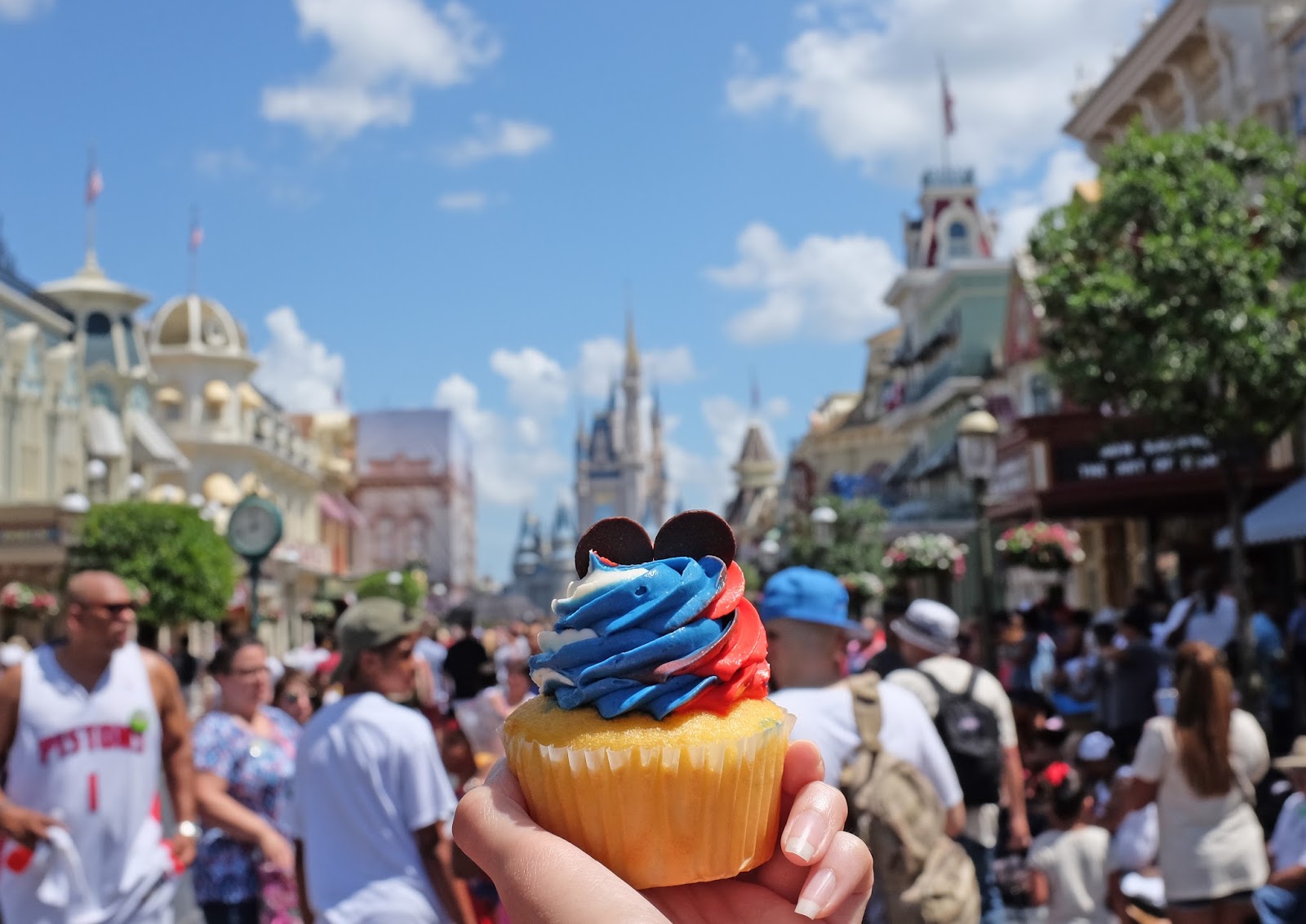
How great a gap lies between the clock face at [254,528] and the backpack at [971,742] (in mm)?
15188

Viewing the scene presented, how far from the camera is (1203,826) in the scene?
5.55m

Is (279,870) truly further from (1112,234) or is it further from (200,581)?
(200,581)

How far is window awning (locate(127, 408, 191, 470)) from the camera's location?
1956 inches

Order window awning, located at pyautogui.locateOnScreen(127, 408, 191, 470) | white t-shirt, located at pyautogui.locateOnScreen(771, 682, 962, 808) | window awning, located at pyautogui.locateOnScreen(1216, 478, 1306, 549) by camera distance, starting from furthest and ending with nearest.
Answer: window awning, located at pyautogui.locateOnScreen(127, 408, 191, 470), window awning, located at pyautogui.locateOnScreen(1216, 478, 1306, 549), white t-shirt, located at pyautogui.locateOnScreen(771, 682, 962, 808)

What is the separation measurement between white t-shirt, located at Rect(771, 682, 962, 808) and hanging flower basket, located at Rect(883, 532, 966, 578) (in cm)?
1533

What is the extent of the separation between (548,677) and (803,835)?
0.40 m

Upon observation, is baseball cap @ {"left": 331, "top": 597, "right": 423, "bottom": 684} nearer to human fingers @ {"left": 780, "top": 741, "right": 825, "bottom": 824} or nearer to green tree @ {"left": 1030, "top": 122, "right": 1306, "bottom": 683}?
human fingers @ {"left": 780, "top": 741, "right": 825, "bottom": 824}

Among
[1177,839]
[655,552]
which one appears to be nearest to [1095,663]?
[1177,839]

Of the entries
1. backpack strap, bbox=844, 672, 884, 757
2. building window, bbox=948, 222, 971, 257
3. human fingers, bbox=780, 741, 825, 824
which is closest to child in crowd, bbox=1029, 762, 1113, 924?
backpack strap, bbox=844, 672, 884, 757

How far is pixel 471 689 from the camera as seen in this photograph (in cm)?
1223

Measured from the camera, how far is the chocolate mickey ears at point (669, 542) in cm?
188

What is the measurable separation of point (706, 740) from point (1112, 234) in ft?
52.0

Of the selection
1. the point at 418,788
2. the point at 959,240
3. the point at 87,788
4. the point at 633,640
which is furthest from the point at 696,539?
Answer: the point at 959,240

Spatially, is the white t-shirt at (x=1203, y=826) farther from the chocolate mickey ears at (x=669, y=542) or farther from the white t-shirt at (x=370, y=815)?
the chocolate mickey ears at (x=669, y=542)
